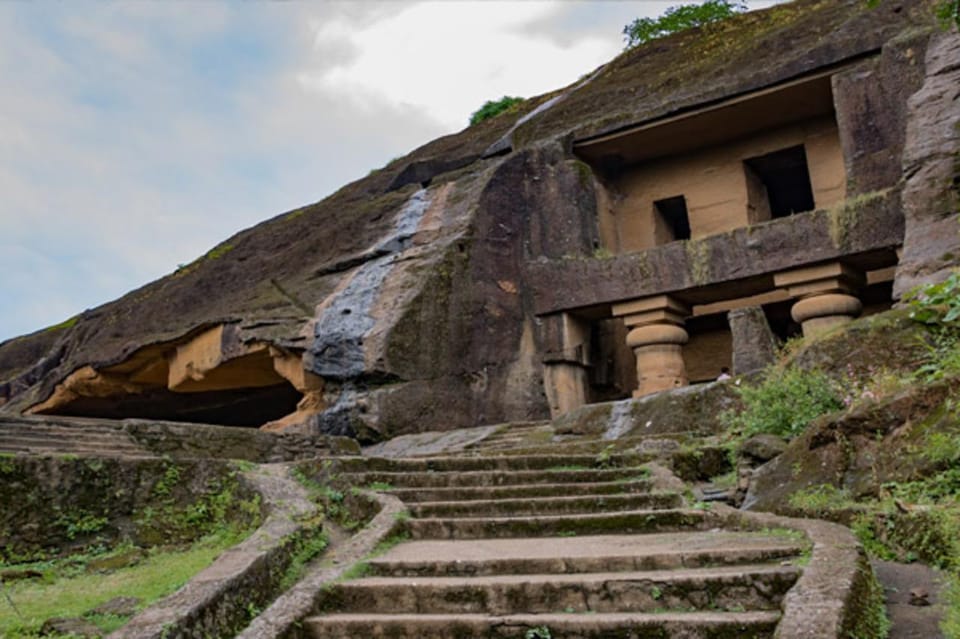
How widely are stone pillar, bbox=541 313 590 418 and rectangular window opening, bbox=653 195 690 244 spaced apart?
324 cm

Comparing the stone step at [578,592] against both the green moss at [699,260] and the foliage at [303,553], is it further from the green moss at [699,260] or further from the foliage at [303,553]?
the green moss at [699,260]

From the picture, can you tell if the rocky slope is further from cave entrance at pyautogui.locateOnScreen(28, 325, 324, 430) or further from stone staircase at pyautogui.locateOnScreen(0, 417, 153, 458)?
stone staircase at pyautogui.locateOnScreen(0, 417, 153, 458)

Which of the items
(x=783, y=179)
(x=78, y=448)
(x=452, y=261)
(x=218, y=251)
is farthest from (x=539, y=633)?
(x=218, y=251)

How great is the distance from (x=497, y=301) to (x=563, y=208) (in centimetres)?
208

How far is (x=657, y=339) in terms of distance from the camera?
12688 mm

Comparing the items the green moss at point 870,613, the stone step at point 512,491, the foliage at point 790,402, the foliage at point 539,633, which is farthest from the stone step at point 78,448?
the green moss at point 870,613

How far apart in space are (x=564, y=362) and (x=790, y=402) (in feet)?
21.8

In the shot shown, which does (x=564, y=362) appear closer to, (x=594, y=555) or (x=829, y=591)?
(x=594, y=555)

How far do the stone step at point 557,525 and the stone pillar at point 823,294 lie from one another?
7.32 meters

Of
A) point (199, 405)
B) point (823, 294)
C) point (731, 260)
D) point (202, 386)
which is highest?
point (731, 260)

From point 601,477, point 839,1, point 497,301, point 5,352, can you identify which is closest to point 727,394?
point 601,477

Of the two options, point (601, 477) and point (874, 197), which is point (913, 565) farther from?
point (874, 197)

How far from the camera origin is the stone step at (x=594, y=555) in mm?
3975

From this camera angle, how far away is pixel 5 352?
22.3m
